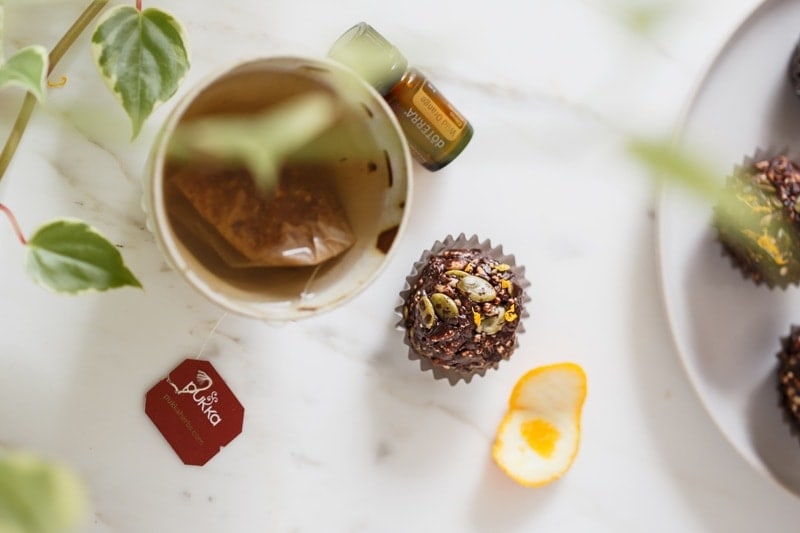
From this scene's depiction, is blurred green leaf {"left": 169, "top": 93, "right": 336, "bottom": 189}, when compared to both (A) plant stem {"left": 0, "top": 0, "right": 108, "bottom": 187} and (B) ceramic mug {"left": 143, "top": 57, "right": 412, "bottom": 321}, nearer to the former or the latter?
(B) ceramic mug {"left": 143, "top": 57, "right": 412, "bottom": 321}

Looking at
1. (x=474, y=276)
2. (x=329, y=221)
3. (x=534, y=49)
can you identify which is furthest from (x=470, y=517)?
(x=534, y=49)

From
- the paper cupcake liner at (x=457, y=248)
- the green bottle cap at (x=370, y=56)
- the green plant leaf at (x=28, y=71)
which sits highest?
the green plant leaf at (x=28, y=71)

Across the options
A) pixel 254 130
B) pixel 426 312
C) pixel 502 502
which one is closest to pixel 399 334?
pixel 426 312

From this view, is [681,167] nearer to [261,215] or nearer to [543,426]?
[261,215]

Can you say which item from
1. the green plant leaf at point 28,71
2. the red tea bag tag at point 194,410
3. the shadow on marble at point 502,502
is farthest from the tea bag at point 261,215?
the shadow on marble at point 502,502

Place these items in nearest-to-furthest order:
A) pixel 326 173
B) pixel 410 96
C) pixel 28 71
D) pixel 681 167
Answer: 1. pixel 681 167
2. pixel 28 71
3. pixel 326 173
4. pixel 410 96

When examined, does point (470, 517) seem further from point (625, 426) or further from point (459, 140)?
point (459, 140)

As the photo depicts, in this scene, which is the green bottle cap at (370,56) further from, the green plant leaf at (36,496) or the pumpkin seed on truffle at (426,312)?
the green plant leaf at (36,496)
